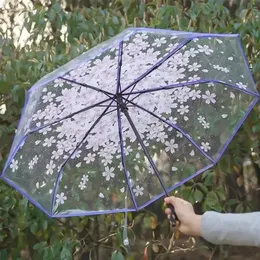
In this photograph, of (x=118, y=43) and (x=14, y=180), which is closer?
(x=118, y=43)

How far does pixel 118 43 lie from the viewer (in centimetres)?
272

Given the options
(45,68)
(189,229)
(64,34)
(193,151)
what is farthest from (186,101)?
(64,34)

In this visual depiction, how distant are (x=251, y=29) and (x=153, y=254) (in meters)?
1.41

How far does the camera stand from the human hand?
2092 millimetres

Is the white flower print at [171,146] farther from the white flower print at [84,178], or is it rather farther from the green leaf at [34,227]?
the green leaf at [34,227]

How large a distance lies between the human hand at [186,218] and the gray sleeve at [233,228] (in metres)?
0.03

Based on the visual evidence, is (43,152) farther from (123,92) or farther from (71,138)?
(123,92)

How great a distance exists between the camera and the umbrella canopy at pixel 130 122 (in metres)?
2.84

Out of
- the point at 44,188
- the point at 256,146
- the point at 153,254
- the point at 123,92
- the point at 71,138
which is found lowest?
the point at 153,254

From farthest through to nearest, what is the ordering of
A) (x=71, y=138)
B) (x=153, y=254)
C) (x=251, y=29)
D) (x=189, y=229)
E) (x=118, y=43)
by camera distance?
(x=153, y=254) → (x=251, y=29) → (x=71, y=138) → (x=118, y=43) → (x=189, y=229)

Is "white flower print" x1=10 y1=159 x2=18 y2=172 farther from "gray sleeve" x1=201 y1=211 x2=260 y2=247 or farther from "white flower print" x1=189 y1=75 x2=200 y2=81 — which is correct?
"gray sleeve" x1=201 y1=211 x2=260 y2=247

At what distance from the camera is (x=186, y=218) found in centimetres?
213


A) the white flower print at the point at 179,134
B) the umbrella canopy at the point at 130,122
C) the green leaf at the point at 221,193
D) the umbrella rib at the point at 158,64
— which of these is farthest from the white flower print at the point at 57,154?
the green leaf at the point at 221,193

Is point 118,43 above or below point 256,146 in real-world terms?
above
